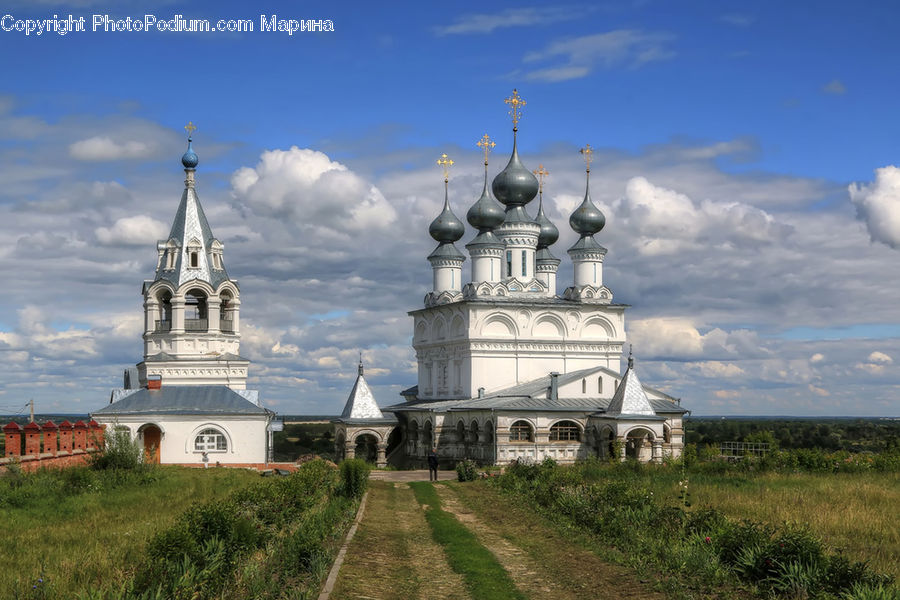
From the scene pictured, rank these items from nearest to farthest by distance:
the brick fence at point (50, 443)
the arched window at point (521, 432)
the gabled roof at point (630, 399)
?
the brick fence at point (50, 443) → the gabled roof at point (630, 399) → the arched window at point (521, 432)

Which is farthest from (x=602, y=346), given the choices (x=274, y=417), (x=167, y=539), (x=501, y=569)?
(x=167, y=539)

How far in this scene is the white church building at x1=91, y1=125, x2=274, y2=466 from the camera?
27.9m

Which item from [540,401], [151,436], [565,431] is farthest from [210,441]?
[565,431]

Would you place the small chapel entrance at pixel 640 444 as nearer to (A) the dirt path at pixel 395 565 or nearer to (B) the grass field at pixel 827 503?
(B) the grass field at pixel 827 503

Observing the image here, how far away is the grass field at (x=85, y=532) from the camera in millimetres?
8352

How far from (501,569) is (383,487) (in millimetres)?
11775

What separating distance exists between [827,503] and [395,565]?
6.77 m

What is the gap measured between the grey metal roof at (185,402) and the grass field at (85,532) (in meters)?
9.70

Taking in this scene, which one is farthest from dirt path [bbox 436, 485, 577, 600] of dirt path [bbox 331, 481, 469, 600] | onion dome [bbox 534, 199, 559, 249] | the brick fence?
onion dome [bbox 534, 199, 559, 249]

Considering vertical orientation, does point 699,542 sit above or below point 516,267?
below

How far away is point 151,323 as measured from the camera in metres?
31.0

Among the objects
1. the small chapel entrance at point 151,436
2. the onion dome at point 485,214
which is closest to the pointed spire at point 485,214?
the onion dome at point 485,214

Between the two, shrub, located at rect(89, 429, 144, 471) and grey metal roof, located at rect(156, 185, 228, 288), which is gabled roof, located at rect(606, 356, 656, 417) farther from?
→ shrub, located at rect(89, 429, 144, 471)

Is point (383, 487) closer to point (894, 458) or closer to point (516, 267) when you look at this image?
point (894, 458)
